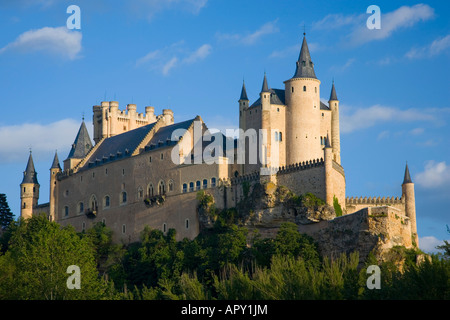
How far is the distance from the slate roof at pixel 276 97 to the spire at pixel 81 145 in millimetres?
28940

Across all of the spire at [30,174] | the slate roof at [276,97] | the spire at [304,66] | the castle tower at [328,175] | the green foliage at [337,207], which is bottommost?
the green foliage at [337,207]

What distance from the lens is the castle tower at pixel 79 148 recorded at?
406 feet

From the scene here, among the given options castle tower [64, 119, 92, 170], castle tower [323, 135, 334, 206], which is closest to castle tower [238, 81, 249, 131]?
castle tower [323, 135, 334, 206]

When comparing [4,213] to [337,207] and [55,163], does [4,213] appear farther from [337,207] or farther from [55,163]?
[337,207]

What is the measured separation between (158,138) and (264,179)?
1781cm

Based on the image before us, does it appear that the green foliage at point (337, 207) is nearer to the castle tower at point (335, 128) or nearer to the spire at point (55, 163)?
the castle tower at point (335, 128)

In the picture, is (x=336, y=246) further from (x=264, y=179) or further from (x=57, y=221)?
(x=57, y=221)

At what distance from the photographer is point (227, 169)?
10406cm

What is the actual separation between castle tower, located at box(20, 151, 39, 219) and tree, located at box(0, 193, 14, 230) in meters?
3.41

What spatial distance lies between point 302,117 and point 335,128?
16.7 ft

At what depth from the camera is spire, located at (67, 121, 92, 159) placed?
409 feet

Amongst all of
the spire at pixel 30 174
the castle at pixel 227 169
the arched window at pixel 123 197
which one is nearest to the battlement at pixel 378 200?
the castle at pixel 227 169

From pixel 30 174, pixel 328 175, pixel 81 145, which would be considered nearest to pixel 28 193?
pixel 30 174
